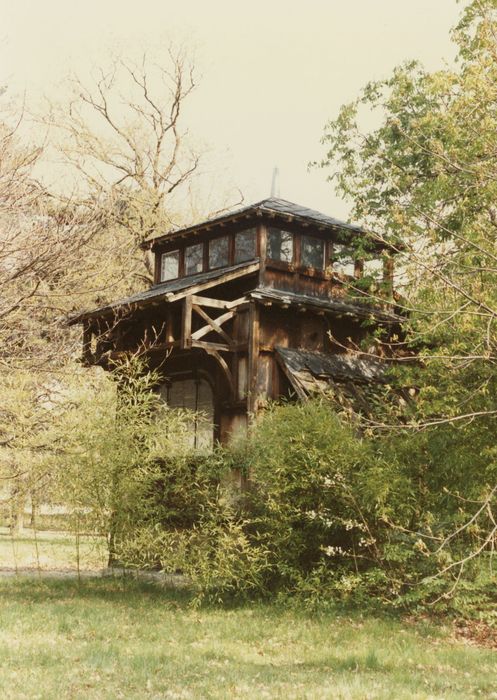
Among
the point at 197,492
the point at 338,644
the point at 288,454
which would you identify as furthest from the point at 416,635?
the point at 197,492

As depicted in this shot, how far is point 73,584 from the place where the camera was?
16031 mm

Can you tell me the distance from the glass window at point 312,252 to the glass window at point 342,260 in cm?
36

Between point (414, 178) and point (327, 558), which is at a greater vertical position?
point (414, 178)

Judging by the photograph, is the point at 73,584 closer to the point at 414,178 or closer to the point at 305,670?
the point at 305,670

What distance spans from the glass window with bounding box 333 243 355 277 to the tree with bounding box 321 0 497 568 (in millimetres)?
924

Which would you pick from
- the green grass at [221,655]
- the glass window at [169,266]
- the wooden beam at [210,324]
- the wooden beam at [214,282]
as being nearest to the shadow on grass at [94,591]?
the green grass at [221,655]

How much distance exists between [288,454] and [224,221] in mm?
7664

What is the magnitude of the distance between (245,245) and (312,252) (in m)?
1.65

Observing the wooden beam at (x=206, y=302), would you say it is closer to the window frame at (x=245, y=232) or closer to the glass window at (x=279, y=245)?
the window frame at (x=245, y=232)

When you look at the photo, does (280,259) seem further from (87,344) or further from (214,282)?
(87,344)

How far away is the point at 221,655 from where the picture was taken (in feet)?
31.2

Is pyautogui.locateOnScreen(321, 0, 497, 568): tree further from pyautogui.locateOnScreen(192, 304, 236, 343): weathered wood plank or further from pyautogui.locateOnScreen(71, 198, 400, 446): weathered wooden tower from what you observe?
pyautogui.locateOnScreen(192, 304, 236, 343): weathered wood plank

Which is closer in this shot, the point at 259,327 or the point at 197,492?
the point at 197,492

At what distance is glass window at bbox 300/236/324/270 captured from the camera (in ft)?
63.5
